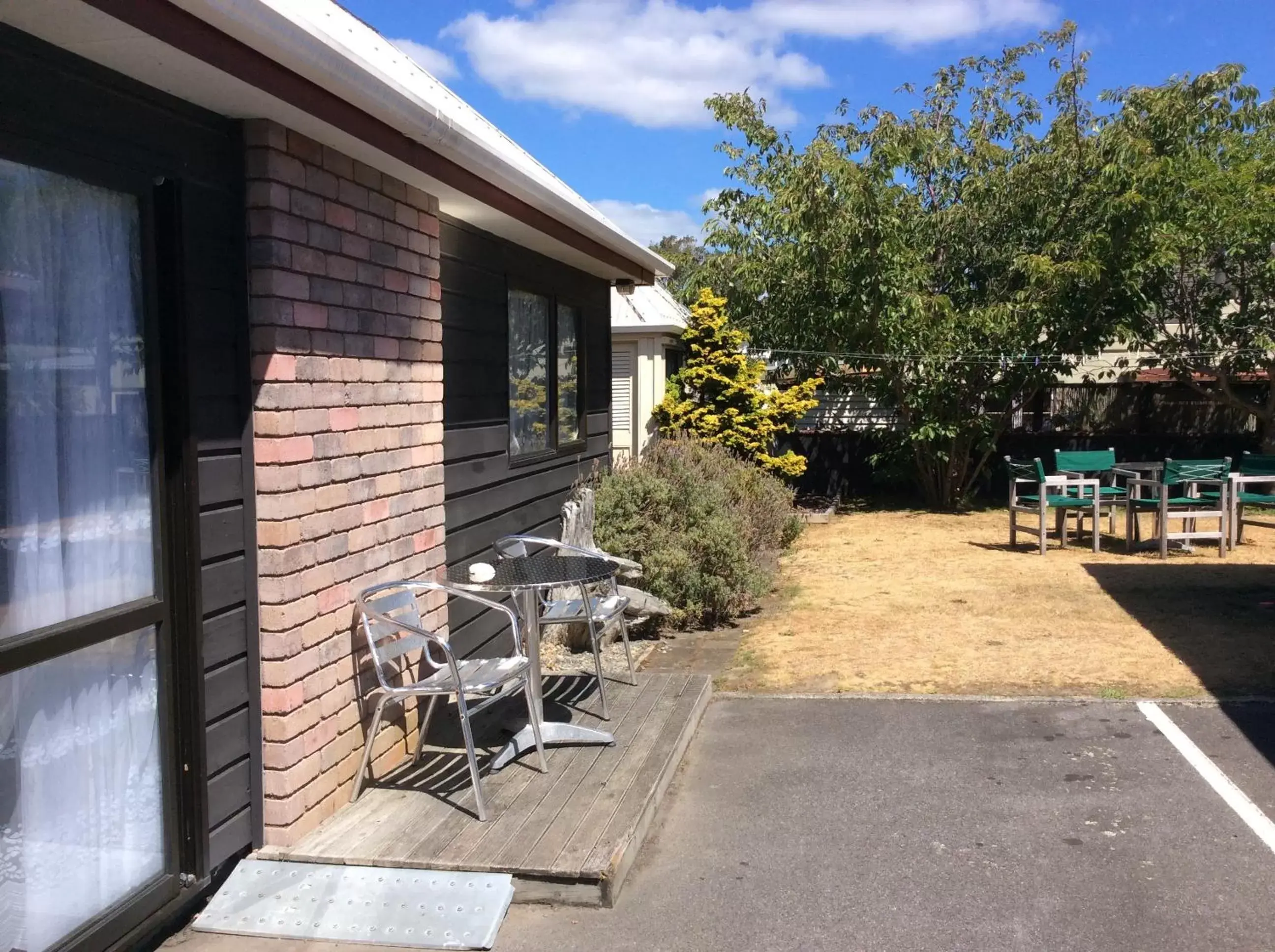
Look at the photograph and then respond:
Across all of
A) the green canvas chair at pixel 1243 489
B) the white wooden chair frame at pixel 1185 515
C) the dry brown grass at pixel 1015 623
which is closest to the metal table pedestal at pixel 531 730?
the dry brown grass at pixel 1015 623

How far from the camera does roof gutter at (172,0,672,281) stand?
2750 mm

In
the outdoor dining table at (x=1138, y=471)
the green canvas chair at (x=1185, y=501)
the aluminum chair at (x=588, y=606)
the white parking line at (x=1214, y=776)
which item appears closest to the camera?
the white parking line at (x=1214, y=776)

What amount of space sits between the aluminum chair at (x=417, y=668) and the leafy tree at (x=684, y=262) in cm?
1108

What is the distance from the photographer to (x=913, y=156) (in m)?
14.6

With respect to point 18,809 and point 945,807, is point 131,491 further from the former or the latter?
point 945,807

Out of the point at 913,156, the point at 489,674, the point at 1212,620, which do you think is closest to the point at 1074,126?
the point at 913,156

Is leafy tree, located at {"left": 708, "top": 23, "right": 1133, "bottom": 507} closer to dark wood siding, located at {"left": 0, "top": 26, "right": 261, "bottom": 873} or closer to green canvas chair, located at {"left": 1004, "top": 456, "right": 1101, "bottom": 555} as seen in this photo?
green canvas chair, located at {"left": 1004, "top": 456, "right": 1101, "bottom": 555}

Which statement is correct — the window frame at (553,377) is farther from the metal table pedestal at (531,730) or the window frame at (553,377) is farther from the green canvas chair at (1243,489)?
the green canvas chair at (1243,489)

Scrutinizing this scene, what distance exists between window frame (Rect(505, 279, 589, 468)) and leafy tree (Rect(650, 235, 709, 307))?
21.7ft

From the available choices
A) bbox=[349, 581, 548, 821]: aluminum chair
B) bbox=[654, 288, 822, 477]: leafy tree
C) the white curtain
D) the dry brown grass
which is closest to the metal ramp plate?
the white curtain

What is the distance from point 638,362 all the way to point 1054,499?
6.09 meters

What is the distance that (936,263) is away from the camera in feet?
50.3

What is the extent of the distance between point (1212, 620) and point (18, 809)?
7740 mm

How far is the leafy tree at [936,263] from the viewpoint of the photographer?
43.5ft
